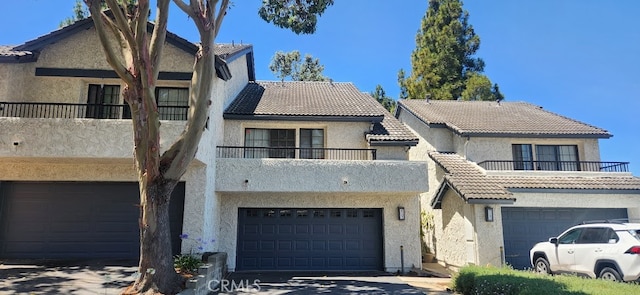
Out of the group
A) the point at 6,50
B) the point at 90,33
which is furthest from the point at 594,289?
the point at 6,50

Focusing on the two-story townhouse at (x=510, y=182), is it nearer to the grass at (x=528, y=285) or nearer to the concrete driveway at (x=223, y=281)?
the concrete driveway at (x=223, y=281)

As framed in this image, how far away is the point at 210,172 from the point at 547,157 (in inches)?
629

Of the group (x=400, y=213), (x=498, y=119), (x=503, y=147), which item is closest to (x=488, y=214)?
(x=400, y=213)

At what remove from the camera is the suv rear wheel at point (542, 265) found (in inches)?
484

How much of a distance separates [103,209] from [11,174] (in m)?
3.13

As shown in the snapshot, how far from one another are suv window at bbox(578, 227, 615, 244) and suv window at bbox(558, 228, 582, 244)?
19 cm

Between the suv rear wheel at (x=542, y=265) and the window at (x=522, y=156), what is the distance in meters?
6.70

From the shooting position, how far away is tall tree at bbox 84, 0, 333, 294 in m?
7.90

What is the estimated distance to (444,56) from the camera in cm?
3391

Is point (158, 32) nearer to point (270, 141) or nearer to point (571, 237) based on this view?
point (270, 141)

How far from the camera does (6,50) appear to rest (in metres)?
12.7

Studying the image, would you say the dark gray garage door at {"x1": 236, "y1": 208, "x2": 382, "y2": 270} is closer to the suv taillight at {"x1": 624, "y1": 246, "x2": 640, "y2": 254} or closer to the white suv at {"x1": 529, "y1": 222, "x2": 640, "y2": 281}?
the white suv at {"x1": 529, "y1": 222, "x2": 640, "y2": 281}

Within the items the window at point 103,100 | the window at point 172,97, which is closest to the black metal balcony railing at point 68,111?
the window at point 103,100

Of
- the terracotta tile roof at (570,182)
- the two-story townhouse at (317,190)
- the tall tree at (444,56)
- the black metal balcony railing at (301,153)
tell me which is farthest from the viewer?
the tall tree at (444,56)
